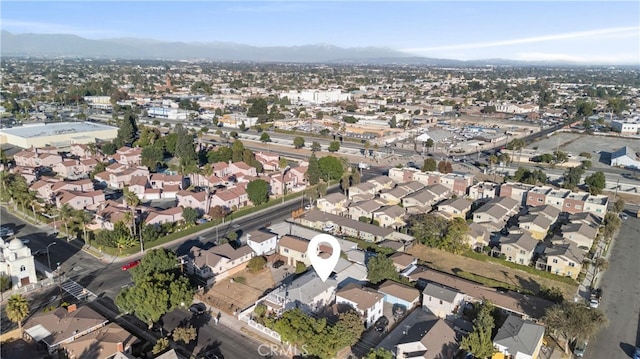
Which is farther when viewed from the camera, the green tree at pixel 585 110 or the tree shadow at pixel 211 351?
the green tree at pixel 585 110

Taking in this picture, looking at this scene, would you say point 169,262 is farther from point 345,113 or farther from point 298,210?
point 345,113

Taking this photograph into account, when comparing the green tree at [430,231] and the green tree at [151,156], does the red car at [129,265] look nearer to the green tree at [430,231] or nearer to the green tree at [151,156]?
the green tree at [430,231]

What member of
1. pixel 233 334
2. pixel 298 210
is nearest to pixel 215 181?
pixel 298 210

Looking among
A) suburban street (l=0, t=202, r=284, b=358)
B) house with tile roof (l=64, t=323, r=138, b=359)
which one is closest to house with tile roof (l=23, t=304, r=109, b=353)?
house with tile roof (l=64, t=323, r=138, b=359)

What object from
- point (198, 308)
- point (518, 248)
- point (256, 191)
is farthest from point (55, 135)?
point (518, 248)

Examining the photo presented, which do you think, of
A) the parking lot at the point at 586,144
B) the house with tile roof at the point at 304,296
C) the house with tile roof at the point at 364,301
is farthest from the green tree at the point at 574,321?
the parking lot at the point at 586,144

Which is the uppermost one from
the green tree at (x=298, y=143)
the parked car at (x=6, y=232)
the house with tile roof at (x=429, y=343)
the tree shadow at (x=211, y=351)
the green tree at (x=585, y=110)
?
the green tree at (x=585, y=110)
